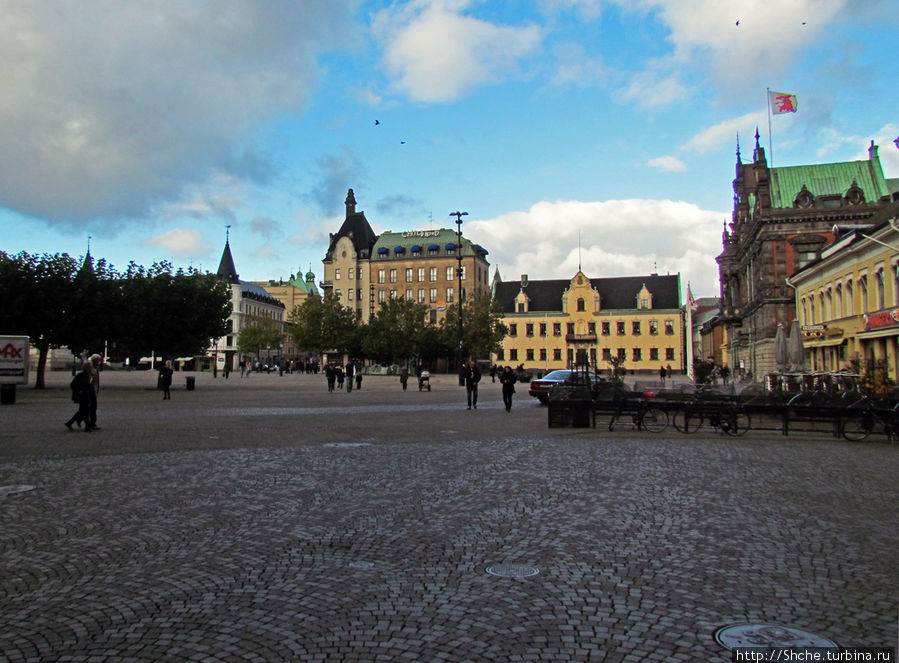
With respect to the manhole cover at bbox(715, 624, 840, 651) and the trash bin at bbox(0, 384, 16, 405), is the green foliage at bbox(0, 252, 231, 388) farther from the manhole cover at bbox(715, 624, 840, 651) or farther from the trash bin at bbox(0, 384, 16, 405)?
the manhole cover at bbox(715, 624, 840, 651)

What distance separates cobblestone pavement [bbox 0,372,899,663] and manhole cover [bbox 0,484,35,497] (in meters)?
0.06

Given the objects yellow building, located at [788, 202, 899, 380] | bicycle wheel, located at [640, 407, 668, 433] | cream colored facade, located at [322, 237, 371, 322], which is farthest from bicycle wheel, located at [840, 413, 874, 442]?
cream colored facade, located at [322, 237, 371, 322]

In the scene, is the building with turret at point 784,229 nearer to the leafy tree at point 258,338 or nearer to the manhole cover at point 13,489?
the manhole cover at point 13,489

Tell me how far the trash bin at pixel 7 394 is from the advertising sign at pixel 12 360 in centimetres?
19

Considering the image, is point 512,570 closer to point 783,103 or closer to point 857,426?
point 857,426

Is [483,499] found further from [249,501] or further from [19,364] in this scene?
[19,364]

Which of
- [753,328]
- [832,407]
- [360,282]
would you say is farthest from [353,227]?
[832,407]

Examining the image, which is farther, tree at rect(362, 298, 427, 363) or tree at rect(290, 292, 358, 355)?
tree at rect(290, 292, 358, 355)

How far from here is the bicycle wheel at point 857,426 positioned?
17.3m

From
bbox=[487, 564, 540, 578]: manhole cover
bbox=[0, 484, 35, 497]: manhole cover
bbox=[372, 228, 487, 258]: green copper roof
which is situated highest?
bbox=[372, 228, 487, 258]: green copper roof

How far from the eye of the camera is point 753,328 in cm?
6556

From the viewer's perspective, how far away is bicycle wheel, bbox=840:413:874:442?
1733 cm

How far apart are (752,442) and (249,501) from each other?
1210cm

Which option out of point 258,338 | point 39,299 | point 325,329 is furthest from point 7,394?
point 258,338
